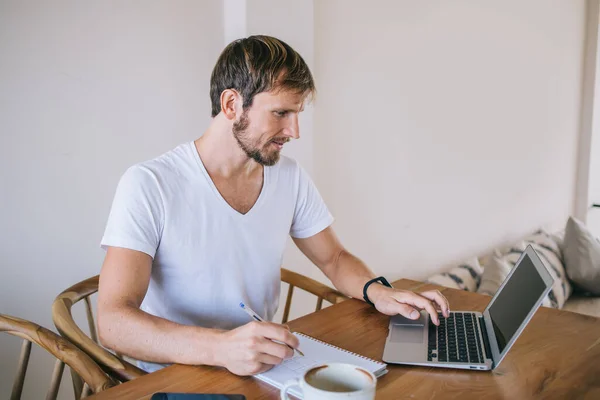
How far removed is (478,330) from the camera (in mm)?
1160

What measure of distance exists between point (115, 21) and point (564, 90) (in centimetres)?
326

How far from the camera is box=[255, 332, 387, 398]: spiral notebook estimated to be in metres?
→ 0.94

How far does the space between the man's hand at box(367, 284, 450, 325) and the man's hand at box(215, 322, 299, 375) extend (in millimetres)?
368

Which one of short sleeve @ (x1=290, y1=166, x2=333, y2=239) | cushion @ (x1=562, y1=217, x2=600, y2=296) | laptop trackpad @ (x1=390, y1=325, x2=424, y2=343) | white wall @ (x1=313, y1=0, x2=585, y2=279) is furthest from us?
cushion @ (x1=562, y1=217, x2=600, y2=296)

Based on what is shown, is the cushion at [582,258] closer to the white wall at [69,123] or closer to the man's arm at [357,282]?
the man's arm at [357,282]

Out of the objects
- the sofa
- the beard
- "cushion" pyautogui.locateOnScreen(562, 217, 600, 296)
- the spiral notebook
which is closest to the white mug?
the spiral notebook

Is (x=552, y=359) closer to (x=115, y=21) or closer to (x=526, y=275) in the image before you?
(x=526, y=275)

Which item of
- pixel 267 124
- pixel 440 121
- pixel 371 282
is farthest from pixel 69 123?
pixel 440 121

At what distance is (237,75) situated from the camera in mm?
1353

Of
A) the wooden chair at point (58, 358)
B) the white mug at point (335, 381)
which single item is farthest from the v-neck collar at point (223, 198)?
the white mug at point (335, 381)

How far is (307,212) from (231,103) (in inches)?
14.9

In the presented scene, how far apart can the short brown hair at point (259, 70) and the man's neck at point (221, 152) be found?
0.07 m

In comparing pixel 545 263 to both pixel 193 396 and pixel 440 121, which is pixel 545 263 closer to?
pixel 440 121

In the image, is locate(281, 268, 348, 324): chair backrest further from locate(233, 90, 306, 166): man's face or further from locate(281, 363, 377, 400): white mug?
locate(281, 363, 377, 400): white mug
